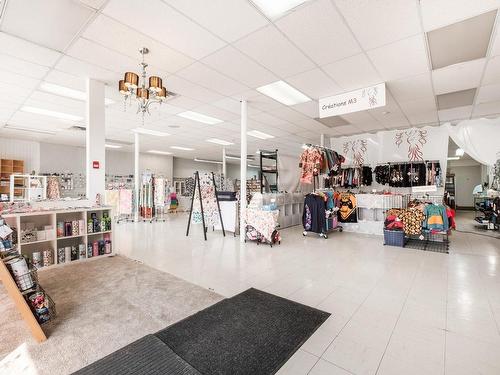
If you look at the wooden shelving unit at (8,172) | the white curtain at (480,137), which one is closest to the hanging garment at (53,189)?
the wooden shelving unit at (8,172)

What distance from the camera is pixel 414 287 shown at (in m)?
3.12

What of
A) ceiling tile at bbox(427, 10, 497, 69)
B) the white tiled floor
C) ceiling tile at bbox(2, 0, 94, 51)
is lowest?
the white tiled floor

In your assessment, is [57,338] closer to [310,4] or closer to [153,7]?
[153,7]

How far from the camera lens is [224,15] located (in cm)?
274

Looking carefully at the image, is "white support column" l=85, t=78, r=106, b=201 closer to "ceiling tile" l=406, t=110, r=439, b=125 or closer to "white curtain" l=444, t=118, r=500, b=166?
"ceiling tile" l=406, t=110, r=439, b=125

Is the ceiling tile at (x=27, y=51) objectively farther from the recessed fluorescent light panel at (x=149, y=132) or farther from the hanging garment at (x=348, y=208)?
the hanging garment at (x=348, y=208)

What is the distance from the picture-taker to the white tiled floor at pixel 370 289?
1.83 metres

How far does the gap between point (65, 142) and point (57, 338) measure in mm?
10930

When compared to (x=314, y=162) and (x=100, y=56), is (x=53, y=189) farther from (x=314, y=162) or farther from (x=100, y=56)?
(x=314, y=162)

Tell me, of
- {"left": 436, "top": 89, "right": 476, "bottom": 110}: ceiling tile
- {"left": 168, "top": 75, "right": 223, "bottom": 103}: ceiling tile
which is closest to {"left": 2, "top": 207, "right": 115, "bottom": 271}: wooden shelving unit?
{"left": 168, "top": 75, "right": 223, "bottom": 103}: ceiling tile

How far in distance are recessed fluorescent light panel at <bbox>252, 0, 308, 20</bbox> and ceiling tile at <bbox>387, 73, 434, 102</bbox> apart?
283 centimetres

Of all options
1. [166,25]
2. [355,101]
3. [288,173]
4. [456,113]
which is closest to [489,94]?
[456,113]

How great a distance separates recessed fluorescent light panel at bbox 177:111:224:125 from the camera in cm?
658

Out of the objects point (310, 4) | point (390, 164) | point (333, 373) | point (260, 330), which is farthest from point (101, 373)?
point (390, 164)
